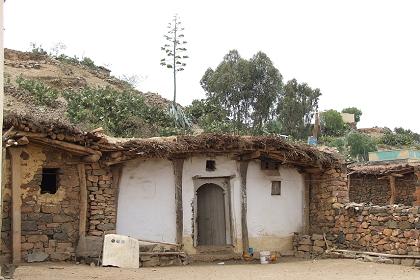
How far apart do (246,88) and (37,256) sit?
21668 millimetres

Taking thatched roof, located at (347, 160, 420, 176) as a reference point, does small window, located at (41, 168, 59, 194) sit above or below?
below

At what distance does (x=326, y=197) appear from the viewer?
48.8 ft

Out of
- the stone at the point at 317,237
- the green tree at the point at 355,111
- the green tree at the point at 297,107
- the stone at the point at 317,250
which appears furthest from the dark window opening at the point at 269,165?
the green tree at the point at 355,111

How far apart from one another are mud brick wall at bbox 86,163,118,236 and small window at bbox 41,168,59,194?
73cm

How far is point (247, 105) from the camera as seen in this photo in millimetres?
32656

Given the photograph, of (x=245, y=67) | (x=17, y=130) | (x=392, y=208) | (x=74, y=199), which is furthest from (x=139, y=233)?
(x=245, y=67)

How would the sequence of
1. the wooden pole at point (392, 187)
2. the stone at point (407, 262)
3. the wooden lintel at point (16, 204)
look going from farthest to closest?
the wooden pole at point (392, 187), the stone at point (407, 262), the wooden lintel at point (16, 204)

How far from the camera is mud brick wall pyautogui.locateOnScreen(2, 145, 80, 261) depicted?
11.9 meters

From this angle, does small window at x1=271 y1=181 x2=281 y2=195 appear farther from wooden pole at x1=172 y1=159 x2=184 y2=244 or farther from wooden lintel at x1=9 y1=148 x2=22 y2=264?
wooden lintel at x1=9 y1=148 x2=22 y2=264

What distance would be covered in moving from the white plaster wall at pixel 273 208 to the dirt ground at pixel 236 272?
178 cm

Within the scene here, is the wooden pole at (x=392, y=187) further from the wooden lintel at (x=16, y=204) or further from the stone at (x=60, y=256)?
the wooden lintel at (x=16, y=204)

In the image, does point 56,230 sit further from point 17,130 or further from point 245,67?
point 245,67

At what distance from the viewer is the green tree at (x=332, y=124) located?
44219 mm

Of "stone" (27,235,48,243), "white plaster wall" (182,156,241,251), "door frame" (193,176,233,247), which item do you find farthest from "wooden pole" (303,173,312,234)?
"stone" (27,235,48,243)
